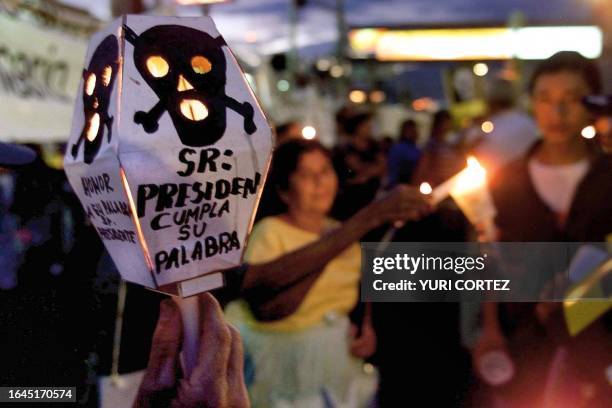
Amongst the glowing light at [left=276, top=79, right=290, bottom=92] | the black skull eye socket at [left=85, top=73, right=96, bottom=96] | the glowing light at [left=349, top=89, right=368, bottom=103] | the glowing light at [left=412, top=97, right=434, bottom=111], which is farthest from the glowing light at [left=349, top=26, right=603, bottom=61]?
the glowing light at [left=412, top=97, right=434, bottom=111]

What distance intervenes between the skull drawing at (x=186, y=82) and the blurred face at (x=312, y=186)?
3.65ft

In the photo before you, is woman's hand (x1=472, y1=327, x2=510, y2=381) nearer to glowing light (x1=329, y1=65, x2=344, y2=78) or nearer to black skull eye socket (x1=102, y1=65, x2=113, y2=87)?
black skull eye socket (x1=102, y1=65, x2=113, y2=87)

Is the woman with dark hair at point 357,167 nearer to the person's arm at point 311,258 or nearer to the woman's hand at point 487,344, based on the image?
the person's arm at point 311,258

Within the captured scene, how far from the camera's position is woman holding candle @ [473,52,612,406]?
279 cm

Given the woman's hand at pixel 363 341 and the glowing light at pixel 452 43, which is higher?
the glowing light at pixel 452 43

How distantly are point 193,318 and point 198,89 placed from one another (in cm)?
44

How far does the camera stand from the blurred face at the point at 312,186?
271cm

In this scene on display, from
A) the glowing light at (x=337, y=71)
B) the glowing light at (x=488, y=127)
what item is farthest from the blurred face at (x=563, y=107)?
the glowing light at (x=337, y=71)

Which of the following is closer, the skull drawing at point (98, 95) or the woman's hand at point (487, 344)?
the skull drawing at point (98, 95)

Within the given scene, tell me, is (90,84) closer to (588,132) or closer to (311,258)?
(311,258)

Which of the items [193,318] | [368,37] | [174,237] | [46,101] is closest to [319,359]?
[193,318]

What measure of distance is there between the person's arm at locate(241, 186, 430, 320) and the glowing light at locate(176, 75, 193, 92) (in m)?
1.01

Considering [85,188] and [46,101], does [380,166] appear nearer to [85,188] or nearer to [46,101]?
[46,101]

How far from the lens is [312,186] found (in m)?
2.72
